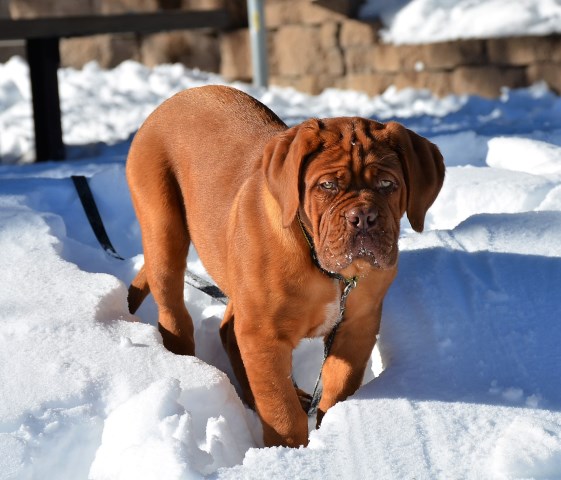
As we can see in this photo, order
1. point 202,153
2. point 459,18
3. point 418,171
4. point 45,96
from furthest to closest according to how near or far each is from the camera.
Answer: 1. point 459,18
2. point 45,96
3. point 202,153
4. point 418,171

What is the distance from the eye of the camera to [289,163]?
2.82 metres

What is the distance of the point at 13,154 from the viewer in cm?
770

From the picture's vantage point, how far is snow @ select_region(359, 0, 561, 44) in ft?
26.1

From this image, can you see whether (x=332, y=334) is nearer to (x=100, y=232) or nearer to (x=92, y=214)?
(x=100, y=232)

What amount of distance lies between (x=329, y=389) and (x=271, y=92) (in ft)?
20.8

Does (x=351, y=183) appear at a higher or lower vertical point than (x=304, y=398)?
higher

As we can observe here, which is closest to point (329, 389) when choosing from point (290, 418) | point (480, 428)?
point (290, 418)

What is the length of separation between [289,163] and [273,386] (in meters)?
0.71

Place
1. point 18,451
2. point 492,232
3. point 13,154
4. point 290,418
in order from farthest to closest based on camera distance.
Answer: point 13,154 < point 492,232 < point 290,418 < point 18,451

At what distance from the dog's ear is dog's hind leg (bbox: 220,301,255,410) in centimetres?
97

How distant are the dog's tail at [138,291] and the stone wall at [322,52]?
488 centimetres

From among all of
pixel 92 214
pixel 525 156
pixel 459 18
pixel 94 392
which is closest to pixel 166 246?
pixel 94 392

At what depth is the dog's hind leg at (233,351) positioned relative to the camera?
3.68 meters

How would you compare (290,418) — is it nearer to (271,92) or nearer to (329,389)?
(329,389)
